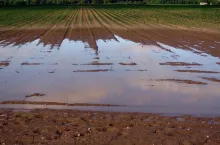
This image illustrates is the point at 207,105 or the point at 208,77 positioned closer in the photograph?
the point at 207,105

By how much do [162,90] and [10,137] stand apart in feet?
17.5

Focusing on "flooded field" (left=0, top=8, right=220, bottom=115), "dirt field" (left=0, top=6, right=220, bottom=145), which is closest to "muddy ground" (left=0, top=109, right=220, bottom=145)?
"dirt field" (left=0, top=6, right=220, bottom=145)

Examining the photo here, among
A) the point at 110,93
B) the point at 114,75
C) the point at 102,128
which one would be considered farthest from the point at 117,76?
the point at 102,128

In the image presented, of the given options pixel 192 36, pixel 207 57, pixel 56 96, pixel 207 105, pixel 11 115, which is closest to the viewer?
pixel 11 115

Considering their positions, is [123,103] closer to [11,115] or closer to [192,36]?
[11,115]

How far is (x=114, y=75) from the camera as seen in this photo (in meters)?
13.2

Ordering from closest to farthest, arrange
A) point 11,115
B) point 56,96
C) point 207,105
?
point 11,115 → point 207,105 → point 56,96

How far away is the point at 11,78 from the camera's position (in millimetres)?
12805

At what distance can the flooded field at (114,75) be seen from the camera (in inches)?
387

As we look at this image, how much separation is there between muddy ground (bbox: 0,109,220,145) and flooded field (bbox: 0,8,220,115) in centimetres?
74

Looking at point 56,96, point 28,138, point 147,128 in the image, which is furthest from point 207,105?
Result: point 28,138

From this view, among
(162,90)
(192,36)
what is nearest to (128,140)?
(162,90)

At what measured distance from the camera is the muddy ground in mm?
6918

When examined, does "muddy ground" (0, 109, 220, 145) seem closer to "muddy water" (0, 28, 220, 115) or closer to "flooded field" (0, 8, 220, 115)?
"flooded field" (0, 8, 220, 115)
